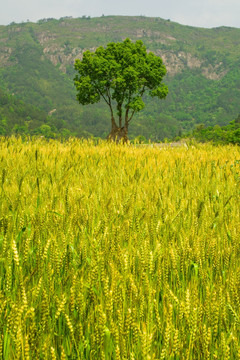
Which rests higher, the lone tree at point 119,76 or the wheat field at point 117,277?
the lone tree at point 119,76

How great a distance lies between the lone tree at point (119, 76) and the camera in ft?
128

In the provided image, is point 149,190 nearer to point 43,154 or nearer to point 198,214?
point 198,214

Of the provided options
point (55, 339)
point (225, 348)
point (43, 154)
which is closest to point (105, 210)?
point (55, 339)

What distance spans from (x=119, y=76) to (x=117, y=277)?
40417mm

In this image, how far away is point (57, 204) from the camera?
9.62 ft

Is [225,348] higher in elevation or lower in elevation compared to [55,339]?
higher

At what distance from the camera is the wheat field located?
1.17 metres

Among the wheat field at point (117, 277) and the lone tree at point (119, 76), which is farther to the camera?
the lone tree at point (119, 76)

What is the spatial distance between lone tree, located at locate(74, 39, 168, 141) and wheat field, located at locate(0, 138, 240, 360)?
3479cm

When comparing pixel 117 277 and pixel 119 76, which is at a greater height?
pixel 119 76

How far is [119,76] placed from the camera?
4000 centimetres

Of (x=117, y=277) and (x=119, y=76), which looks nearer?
(x=117, y=277)

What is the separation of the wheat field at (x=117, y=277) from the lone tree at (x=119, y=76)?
114ft

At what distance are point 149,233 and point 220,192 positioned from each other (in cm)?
166
